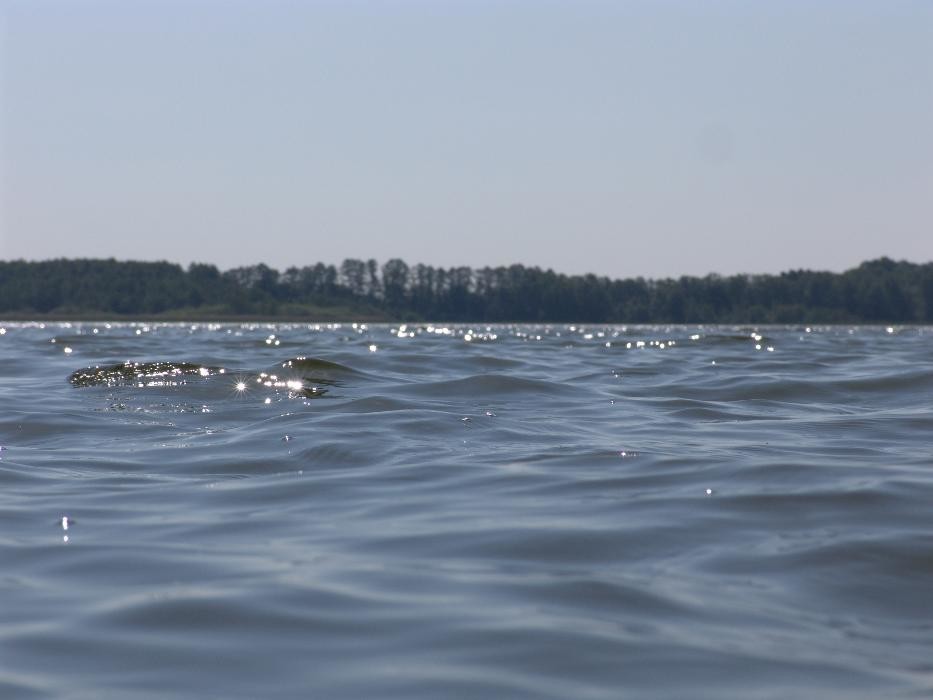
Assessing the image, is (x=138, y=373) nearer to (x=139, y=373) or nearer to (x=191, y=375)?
(x=139, y=373)

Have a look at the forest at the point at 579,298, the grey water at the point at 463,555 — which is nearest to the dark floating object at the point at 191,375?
the grey water at the point at 463,555

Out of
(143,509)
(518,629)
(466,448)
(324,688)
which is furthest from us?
(466,448)

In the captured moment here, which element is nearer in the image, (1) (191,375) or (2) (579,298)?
(1) (191,375)

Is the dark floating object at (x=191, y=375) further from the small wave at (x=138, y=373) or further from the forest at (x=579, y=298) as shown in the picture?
the forest at (x=579, y=298)

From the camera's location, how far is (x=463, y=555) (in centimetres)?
540

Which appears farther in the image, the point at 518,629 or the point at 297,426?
the point at 297,426

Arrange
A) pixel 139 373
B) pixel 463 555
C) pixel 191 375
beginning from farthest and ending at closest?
pixel 139 373 < pixel 191 375 < pixel 463 555

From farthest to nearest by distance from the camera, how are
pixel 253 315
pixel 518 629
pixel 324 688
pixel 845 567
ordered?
pixel 253 315 → pixel 845 567 → pixel 518 629 → pixel 324 688

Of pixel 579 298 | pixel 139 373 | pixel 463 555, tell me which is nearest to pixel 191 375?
pixel 139 373

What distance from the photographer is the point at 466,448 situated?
931cm

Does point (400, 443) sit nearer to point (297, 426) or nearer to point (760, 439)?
point (297, 426)

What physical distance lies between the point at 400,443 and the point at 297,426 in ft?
4.57

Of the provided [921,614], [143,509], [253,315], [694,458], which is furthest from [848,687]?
[253,315]

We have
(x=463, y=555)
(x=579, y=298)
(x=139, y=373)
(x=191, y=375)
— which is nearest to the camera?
(x=463, y=555)
